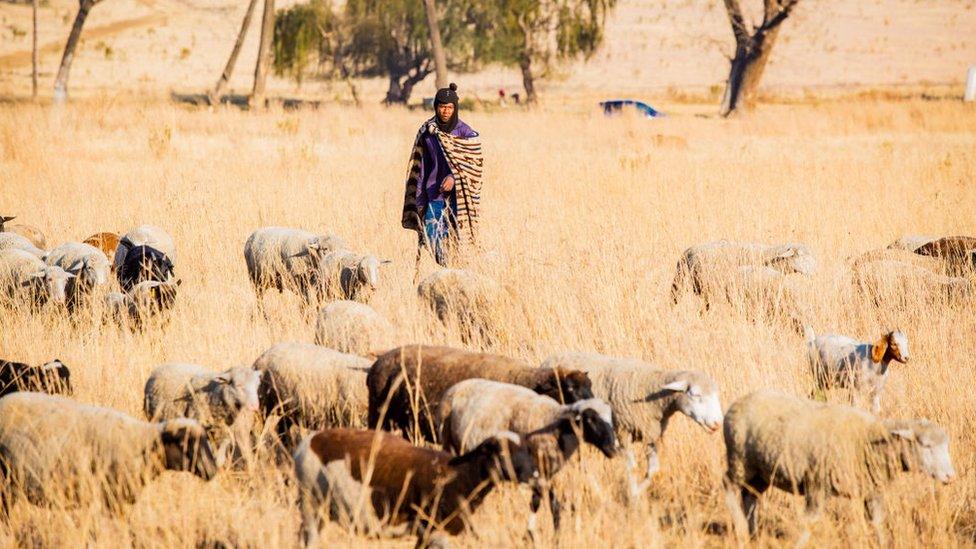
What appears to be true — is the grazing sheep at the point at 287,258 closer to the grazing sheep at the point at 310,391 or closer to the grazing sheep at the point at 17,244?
the grazing sheep at the point at 17,244

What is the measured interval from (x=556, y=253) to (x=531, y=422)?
197 inches

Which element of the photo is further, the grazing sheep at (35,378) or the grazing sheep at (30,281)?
the grazing sheep at (30,281)

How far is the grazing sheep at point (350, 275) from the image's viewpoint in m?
8.15

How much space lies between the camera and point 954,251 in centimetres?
966

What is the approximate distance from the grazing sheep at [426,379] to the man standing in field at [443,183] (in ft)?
12.2

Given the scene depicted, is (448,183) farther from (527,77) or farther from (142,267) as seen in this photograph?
(527,77)

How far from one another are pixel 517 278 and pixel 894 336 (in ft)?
10.3

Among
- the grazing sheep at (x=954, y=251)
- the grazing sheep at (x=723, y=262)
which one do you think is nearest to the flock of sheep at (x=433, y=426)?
the grazing sheep at (x=723, y=262)

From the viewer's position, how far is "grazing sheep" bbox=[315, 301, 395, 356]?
22.1 ft

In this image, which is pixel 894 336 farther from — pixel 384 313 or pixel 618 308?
pixel 384 313

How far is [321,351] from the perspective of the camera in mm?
5766

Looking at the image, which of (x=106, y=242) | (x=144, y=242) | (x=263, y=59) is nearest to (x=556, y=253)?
(x=144, y=242)

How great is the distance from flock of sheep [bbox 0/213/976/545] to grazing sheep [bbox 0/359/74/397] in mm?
14

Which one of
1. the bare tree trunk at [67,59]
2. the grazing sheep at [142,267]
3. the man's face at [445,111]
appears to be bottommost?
the grazing sheep at [142,267]
